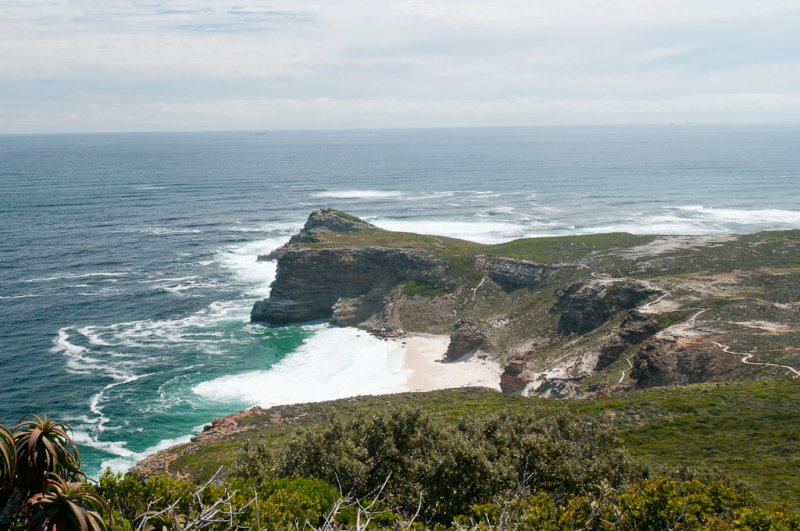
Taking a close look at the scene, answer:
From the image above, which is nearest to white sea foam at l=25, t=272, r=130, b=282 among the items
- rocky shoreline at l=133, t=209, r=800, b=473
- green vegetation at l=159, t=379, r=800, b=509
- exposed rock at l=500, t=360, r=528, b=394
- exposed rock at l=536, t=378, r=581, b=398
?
rocky shoreline at l=133, t=209, r=800, b=473

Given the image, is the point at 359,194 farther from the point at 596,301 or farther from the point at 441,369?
the point at 596,301

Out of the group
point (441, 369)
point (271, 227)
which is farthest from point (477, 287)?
point (271, 227)

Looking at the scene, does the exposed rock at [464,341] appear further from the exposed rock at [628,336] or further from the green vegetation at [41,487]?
the green vegetation at [41,487]

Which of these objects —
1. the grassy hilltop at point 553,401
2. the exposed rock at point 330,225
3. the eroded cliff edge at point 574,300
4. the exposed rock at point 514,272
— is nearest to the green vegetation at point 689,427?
the grassy hilltop at point 553,401

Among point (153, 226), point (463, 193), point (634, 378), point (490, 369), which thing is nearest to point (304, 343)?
point (490, 369)

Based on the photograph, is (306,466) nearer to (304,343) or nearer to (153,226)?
(304,343)

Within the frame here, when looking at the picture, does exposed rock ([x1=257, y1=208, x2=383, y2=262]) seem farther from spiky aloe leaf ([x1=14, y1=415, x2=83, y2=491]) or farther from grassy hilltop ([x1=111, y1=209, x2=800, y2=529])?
spiky aloe leaf ([x1=14, y1=415, x2=83, y2=491])
